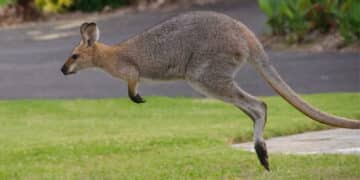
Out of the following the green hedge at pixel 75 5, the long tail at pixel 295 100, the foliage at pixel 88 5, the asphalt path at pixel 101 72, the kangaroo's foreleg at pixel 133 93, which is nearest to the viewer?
the long tail at pixel 295 100

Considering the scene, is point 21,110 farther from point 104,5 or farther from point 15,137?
point 104,5

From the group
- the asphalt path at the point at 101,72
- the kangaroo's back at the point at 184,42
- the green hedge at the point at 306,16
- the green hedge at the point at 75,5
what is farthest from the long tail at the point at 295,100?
the green hedge at the point at 75,5

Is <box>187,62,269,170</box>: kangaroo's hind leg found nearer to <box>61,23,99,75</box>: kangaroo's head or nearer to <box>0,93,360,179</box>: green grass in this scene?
<box>0,93,360,179</box>: green grass

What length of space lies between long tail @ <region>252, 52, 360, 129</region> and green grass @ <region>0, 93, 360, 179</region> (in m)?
0.48

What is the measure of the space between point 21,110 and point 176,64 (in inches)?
213

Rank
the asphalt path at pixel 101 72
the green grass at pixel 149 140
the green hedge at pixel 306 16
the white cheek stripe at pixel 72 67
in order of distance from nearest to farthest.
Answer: the green grass at pixel 149 140 < the white cheek stripe at pixel 72 67 < the asphalt path at pixel 101 72 < the green hedge at pixel 306 16

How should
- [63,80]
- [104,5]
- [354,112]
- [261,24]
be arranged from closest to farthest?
[354,112] → [63,80] → [261,24] → [104,5]

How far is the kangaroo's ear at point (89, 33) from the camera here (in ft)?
30.3

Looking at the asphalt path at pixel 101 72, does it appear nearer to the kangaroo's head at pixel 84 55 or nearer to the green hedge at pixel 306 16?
the green hedge at pixel 306 16

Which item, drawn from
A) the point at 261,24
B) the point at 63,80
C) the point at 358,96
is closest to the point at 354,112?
the point at 358,96

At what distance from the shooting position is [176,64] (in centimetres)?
911

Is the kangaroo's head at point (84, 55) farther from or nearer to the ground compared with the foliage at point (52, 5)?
farther from the ground

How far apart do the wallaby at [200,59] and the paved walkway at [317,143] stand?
1.56m

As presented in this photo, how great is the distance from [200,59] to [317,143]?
2569 millimetres
